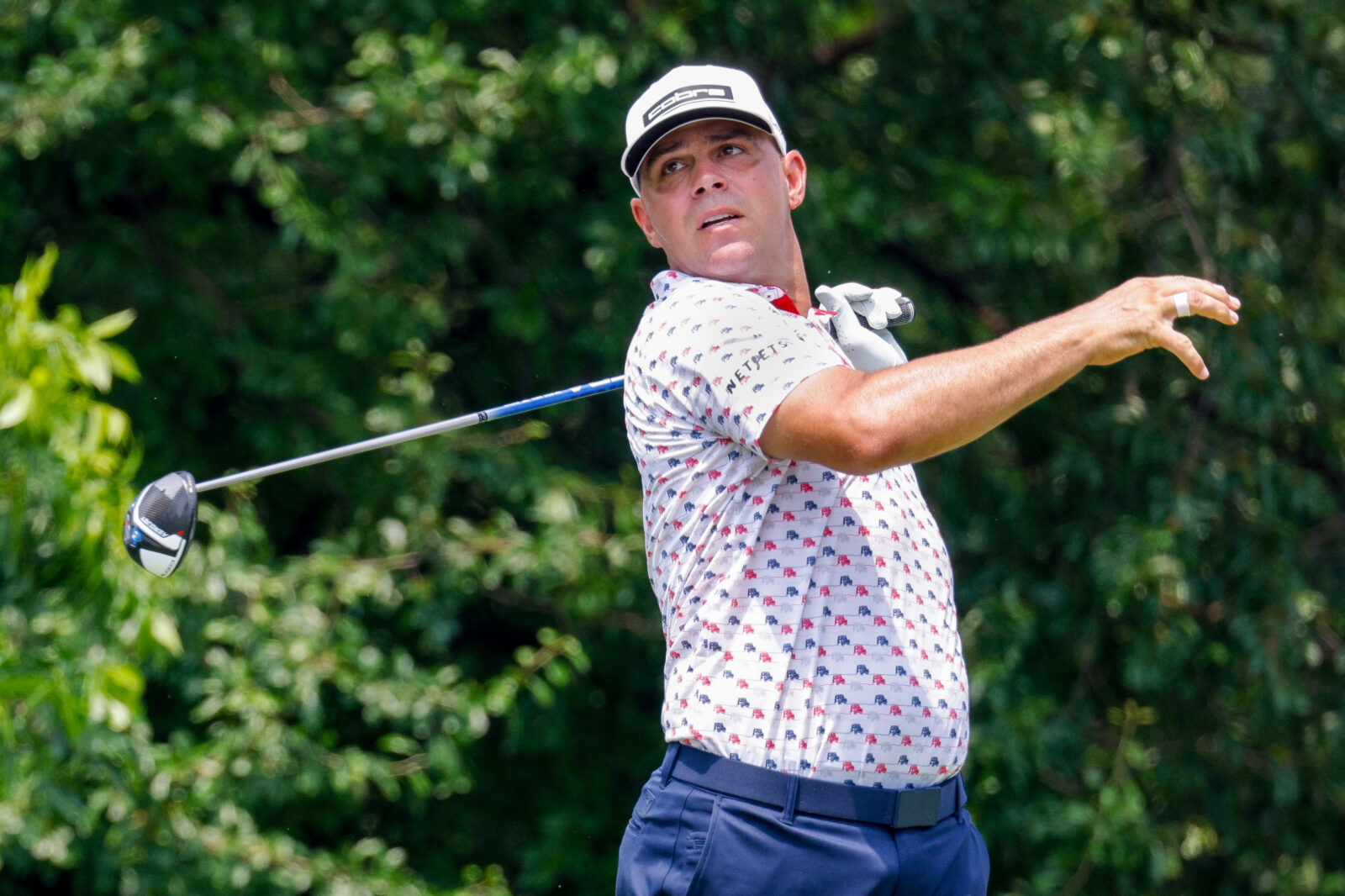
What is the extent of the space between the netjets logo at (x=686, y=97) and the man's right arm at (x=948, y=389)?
1.79 feet

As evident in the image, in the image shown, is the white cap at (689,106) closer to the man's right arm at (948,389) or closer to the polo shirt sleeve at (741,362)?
the polo shirt sleeve at (741,362)

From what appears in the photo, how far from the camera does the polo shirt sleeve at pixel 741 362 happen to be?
1.89 m

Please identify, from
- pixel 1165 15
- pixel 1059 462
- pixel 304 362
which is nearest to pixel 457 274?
pixel 304 362

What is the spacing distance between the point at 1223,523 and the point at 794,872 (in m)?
3.69

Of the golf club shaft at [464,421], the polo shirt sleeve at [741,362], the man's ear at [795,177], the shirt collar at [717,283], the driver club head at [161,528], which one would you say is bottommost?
the driver club head at [161,528]

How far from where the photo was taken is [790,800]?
1936mm

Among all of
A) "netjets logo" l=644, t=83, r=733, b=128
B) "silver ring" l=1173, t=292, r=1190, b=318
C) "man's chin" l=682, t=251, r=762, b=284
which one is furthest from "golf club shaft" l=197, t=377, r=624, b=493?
"silver ring" l=1173, t=292, r=1190, b=318

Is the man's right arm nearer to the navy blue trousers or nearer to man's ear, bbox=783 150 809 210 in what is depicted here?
the navy blue trousers

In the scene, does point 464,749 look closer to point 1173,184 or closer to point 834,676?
point 1173,184

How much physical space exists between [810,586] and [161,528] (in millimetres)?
1306

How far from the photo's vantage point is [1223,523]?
17.1 feet

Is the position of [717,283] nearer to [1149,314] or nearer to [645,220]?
[645,220]

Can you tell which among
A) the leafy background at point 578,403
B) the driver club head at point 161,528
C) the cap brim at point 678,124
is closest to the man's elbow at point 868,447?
the cap brim at point 678,124

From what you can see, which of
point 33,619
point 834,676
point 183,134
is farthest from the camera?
point 183,134
